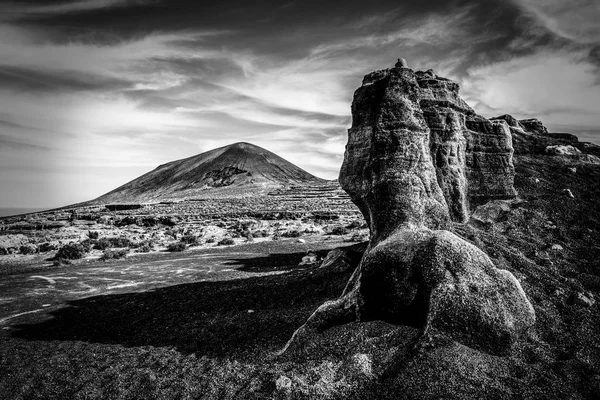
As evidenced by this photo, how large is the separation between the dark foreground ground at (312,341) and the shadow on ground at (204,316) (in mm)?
62

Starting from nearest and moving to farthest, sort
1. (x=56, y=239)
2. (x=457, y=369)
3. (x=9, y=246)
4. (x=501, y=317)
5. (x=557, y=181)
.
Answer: (x=457, y=369)
(x=501, y=317)
(x=557, y=181)
(x=9, y=246)
(x=56, y=239)

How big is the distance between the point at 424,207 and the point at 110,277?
56.1 ft

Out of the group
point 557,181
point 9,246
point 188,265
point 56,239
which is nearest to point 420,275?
point 557,181

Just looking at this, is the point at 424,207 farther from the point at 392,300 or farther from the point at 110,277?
the point at 110,277

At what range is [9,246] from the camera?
90.5 ft

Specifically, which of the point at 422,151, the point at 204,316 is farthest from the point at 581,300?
the point at 204,316

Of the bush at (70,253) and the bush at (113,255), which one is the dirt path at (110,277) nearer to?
the bush at (113,255)

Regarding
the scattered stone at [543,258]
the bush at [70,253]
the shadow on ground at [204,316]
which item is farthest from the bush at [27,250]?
the scattered stone at [543,258]

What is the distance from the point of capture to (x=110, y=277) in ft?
61.4

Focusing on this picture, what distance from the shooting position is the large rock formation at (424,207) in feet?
22.4

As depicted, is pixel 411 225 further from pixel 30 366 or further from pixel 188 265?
pixel 188 265

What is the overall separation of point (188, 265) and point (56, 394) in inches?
551

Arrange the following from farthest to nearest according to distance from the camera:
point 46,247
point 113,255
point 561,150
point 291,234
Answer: point 291,234, point 46,247, point 113,255, point 561,150

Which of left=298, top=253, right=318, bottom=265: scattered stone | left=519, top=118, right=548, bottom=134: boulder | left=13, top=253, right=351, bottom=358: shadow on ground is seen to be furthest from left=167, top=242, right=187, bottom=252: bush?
left=519, top=118, right=548, bottom=134: boulder
